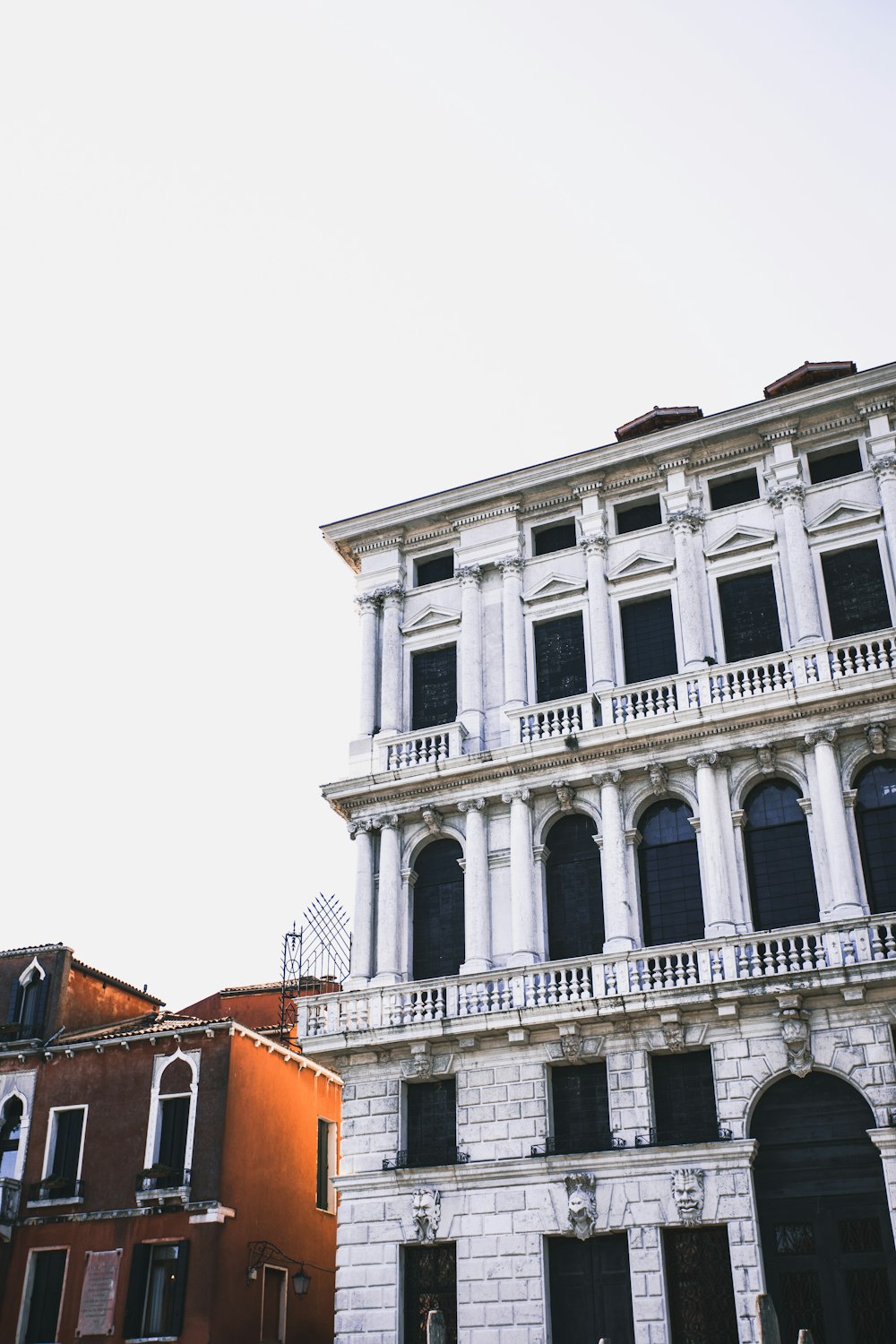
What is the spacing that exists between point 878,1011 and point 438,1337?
9245mm

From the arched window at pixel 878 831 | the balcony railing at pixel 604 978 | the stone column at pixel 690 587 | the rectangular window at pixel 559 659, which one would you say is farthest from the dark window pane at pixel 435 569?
the arched window at pixel 878 831

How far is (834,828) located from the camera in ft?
81.4

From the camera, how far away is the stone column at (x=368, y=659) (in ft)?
101

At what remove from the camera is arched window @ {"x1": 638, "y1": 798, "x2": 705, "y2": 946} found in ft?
85.3

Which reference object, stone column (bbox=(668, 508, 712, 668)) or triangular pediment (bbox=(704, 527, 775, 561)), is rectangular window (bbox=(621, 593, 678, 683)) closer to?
stone column (bbox=(668, 508, 712, 668))

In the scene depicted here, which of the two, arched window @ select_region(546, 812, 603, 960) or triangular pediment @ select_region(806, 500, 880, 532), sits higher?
triangular pediment @ select_region(806, 500, 880, 532)

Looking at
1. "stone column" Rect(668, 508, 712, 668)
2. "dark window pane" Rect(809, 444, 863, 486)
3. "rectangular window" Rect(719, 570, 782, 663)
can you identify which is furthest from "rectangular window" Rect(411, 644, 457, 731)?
"dark window pane" Rect(809, 444, 863, 486)

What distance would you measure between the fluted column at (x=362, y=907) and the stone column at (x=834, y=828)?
30.6 ft

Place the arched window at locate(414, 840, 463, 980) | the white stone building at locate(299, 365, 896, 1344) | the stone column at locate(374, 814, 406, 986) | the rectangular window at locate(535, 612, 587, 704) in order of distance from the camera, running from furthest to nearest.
→ the rectangular window at locate(535, 612, 587, 704) < the arched window at locate(414, 840, 463, 980) < the stone column at locate(374, 814, 406, 986) < the white stone building at locate(299, 365, 896, 1344)

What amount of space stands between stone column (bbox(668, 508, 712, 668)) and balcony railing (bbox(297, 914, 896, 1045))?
6114 mm

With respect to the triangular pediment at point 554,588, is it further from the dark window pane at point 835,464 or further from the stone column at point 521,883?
the dark window pane at point 835,464

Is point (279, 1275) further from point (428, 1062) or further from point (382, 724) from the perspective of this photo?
point (382, 724)

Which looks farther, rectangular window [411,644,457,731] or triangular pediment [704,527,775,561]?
rectangular window [411,644,457,731]

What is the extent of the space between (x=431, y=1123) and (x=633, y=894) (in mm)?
5822
